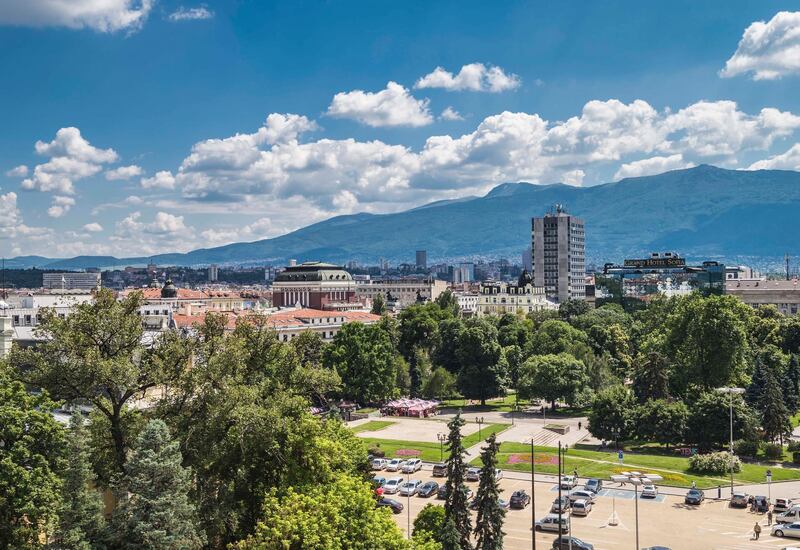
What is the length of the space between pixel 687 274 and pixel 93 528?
464 feet

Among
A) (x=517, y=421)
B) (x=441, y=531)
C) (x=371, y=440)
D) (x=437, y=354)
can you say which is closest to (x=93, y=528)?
(x=441, y=531)

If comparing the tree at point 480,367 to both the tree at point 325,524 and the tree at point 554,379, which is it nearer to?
the tree at point 554,379

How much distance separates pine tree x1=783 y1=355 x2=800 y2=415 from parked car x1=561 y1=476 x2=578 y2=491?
3585 centimetres

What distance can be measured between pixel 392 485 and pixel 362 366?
35.0 m

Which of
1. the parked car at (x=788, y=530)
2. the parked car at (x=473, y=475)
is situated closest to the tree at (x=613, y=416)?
the parked car at (x=473, y=475)

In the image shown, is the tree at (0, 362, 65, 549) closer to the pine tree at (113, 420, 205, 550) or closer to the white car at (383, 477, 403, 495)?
the pine tree at (113, 420, 205, 550)

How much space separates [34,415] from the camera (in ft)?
91.2

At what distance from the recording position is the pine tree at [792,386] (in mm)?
80062

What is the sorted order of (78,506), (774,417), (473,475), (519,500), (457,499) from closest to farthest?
(78,506) < (457,499) < (519,500) < (473,475) < (774,417)

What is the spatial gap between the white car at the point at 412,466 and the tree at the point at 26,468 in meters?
32.8

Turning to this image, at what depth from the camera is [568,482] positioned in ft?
173

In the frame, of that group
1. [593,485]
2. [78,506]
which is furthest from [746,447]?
[78,506]

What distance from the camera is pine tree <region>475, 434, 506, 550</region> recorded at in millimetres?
35344

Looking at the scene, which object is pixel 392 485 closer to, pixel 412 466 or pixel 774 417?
pixel 412 466
